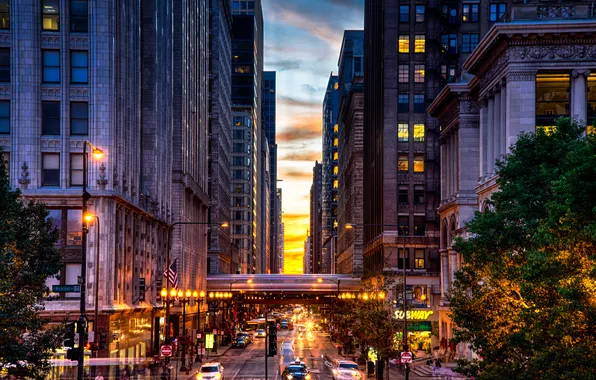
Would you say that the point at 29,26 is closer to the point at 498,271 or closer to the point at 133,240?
the point at 133,240

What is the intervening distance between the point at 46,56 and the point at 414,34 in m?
61.0

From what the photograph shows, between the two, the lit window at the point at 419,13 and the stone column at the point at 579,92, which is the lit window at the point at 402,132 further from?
the stone column at the point at 579,92

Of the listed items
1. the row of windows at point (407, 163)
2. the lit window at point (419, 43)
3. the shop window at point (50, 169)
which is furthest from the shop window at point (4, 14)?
the lit window at point (419, 43)

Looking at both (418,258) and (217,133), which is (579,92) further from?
(217,133)

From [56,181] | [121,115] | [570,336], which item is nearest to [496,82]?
[121,115]

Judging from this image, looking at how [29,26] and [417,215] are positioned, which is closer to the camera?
[29,26]

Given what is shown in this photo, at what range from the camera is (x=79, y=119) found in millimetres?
71625

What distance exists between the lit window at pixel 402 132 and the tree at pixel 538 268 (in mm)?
72637

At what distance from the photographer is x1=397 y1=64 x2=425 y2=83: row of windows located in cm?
11919

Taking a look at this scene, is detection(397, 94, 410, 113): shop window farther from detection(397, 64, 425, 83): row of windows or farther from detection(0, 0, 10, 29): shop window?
detection(0, 0, 10, 29): shop window

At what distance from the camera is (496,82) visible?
71.9 meters

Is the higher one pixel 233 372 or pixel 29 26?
pixel 29 26

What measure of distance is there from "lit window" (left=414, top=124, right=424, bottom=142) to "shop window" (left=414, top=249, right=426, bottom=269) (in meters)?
15.0

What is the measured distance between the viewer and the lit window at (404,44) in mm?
119256
